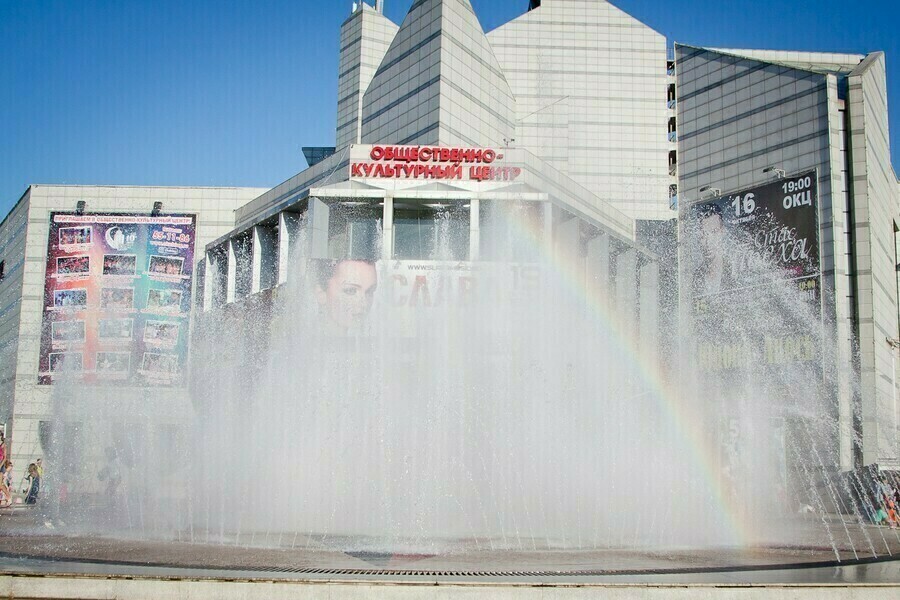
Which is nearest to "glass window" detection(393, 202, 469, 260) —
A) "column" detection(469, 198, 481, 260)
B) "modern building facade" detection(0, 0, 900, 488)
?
"modern building facade" detection(0, 0, 900, 488)

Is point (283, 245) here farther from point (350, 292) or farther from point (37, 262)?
point (37, 262)

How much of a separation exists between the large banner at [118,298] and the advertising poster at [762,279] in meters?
26.7

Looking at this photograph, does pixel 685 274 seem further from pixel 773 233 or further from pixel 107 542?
pixel 107 542

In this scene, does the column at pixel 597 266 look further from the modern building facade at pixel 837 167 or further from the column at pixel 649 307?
the modern building facade at pixel 837 167

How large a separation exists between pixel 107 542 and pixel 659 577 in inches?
365

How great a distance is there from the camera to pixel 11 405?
1725 inches

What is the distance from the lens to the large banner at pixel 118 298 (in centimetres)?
4062

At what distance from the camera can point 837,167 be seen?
133 ft

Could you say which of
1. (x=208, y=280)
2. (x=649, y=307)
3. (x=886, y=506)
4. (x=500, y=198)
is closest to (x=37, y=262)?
(x=208, y=280)

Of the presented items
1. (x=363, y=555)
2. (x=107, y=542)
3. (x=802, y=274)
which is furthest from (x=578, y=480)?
(x=802, y=274)

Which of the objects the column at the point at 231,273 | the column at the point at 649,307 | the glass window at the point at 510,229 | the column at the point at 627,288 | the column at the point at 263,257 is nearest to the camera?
the glass window at the point at 510,229

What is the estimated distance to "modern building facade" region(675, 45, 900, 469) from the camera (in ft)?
128

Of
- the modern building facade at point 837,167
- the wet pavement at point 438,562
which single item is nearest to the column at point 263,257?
the modern building facade at point 837,167

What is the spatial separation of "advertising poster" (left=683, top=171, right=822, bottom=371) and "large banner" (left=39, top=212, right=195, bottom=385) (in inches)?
1050
